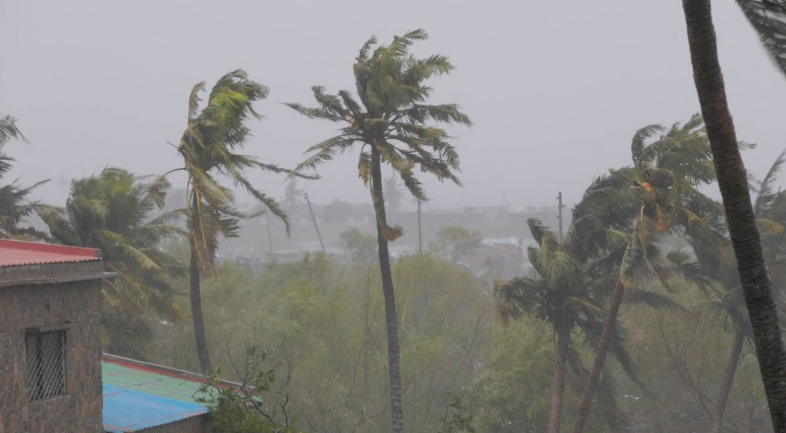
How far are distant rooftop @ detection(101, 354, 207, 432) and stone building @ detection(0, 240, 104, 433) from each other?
4.26 ft

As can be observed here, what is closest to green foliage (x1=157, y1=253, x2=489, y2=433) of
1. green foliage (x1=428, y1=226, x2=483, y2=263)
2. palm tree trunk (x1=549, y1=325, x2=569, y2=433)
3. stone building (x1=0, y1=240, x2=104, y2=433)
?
palm tree trunk (x1=549, y1=325, x2=569, y2=433)

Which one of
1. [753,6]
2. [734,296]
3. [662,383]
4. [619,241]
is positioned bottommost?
[662,383]

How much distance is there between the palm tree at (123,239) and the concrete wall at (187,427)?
7.41 m

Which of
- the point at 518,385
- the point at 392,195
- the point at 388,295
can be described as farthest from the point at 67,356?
the point at 392,195

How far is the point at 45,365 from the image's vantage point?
455 inches

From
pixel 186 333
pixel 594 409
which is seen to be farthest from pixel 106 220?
pixel 594 409

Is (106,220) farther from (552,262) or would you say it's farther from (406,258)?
(406,258)

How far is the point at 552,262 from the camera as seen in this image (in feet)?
70.3

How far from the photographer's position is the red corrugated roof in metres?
11.6

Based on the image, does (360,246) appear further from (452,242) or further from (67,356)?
(67,356)

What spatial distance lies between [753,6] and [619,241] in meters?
13.7

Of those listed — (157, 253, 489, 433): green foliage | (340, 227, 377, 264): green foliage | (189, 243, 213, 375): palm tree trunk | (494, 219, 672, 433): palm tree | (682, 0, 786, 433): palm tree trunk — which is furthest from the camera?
(340, 227, 377, 264): green foliage

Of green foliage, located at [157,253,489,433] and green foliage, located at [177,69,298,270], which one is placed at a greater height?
green foliage, located at [177,69,298,270]

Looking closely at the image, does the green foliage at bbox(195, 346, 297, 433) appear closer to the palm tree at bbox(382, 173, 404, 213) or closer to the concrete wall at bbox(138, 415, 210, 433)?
the concrete wall at bbox(138, 415, 210, 433)
